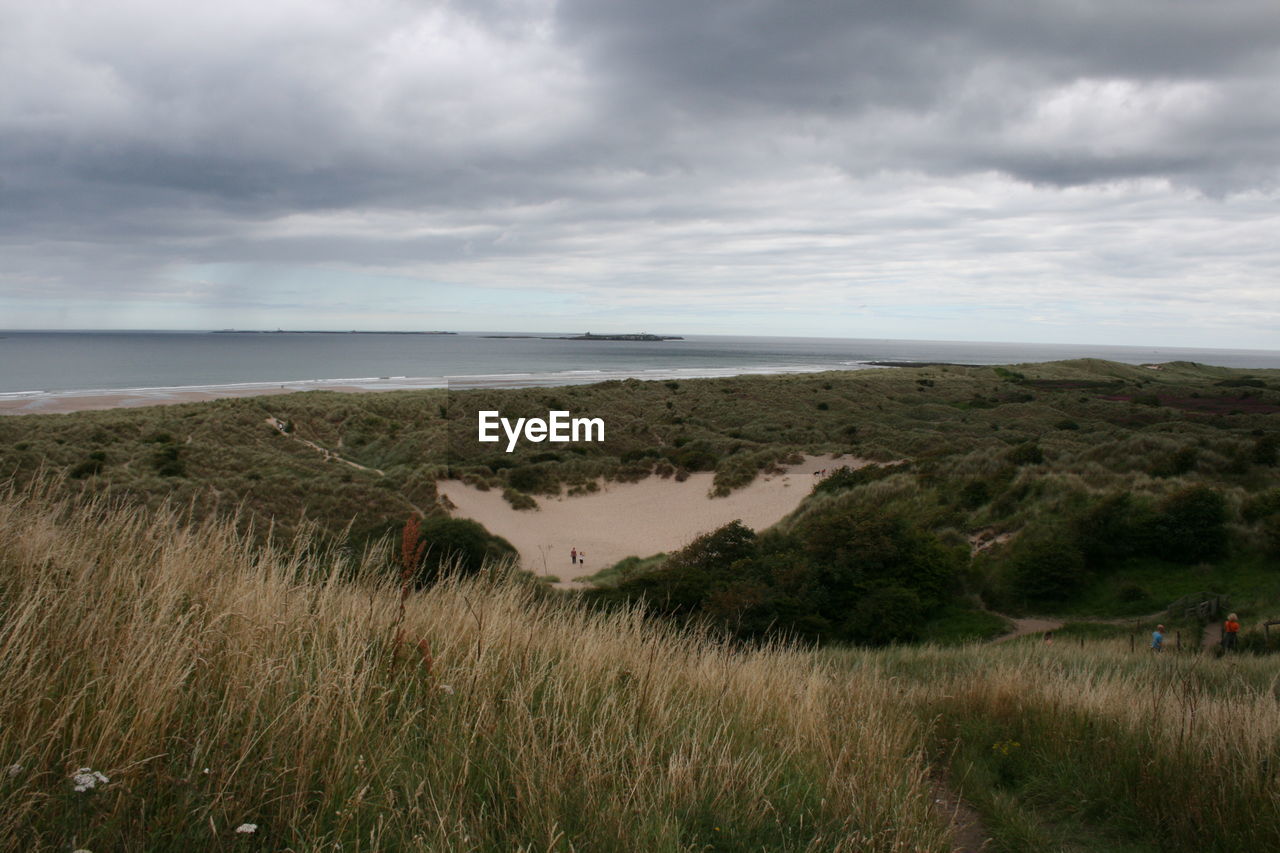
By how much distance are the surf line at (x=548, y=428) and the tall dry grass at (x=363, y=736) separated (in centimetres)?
4029

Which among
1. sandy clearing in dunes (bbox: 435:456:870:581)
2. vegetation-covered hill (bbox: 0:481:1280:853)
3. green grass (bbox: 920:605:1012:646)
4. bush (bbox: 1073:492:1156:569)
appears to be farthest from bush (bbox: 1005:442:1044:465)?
vegetation-covered hill (bbox: 0:481:1280:853)

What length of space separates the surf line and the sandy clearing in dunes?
801 cm

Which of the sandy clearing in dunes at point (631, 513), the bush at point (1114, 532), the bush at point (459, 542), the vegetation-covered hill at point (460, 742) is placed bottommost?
the sandy clearing in dunes at point (631, 513)

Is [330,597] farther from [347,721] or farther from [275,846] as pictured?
[275,846]

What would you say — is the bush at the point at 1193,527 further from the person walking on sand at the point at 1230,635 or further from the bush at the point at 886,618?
the bush at the point at 886,618

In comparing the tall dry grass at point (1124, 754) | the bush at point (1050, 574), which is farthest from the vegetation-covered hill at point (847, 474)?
the tall dry grass at point (1124, 754)

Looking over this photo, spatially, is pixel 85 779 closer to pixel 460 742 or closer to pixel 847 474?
pixel 460 742

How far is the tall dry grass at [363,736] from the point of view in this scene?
2.35 m

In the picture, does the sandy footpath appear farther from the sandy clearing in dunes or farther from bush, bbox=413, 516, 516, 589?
bush, bbox=413, 516, 516, 589

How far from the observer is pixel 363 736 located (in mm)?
2895

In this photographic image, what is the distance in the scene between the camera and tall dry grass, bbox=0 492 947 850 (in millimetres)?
2352

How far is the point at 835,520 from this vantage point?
20359mm

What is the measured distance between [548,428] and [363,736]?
43.7 m

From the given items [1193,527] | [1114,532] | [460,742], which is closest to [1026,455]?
[1114,532]
